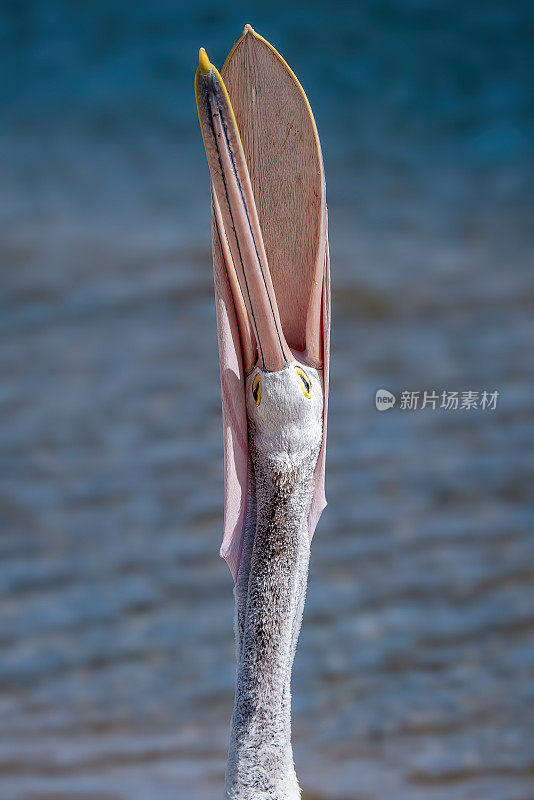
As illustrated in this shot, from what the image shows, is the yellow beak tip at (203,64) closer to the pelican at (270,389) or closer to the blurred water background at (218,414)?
the pelican at (270,389)

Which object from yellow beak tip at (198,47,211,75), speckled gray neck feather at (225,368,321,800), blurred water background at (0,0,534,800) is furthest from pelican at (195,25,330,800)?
blurred water background at (0,0,534,800)

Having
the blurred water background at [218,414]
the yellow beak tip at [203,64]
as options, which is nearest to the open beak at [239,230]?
the yellow beak tip at [203,64]

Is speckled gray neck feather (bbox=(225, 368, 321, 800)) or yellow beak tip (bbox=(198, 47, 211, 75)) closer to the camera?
yellow beak tip (bbox=(198, 47, 211, 75))

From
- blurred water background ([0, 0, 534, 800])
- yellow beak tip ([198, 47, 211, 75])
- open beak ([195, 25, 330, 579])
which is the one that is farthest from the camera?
blurred water background ([0, 0, 534, 800])

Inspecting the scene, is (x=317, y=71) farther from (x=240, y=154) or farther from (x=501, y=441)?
(x=240, y=154)

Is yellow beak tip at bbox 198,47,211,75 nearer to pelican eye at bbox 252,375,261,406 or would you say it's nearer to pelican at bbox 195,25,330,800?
pelican at bbox 195,25,330,800

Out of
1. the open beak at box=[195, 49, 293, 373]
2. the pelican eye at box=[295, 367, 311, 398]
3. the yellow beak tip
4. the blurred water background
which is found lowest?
the pelican eye at box=[295, 367, 311, 398]

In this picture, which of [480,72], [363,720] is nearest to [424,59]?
[480,72]
